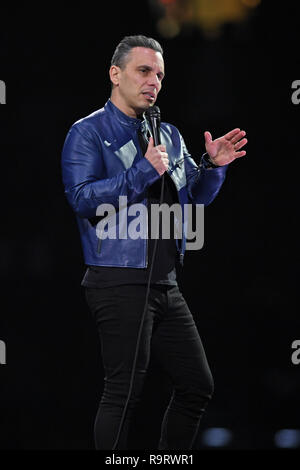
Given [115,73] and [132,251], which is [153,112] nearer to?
[115,73]

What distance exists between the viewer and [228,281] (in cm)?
307

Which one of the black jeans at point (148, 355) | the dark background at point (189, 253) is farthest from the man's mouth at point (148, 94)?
the dark background at point (189, 253)

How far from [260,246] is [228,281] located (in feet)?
0.65

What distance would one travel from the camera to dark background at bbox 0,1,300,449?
2914 mm

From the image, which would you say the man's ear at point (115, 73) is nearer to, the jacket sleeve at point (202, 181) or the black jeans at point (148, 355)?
the jacket sleeve at point (202, 181)

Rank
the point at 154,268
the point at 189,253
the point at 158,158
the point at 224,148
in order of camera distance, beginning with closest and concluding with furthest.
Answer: the point at 158,158 < the point at 154,268 < the point at 224,148 < the point at 189,253

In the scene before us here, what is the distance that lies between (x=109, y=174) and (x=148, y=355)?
0.52m

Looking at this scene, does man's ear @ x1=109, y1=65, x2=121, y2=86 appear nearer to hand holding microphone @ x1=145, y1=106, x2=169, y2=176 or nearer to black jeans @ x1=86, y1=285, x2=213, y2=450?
hand holding microphone @ x1=145, y1=106, x2=169, y2=176

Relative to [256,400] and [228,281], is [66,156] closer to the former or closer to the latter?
[228,281]

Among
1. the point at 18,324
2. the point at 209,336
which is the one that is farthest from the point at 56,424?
the point at 209,336

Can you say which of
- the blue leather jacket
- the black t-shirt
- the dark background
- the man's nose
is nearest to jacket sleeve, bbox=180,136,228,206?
the blue leather jacket

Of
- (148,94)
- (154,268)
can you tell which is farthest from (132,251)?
(148,94)

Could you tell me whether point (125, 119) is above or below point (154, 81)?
below

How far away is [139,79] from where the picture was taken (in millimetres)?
2096
